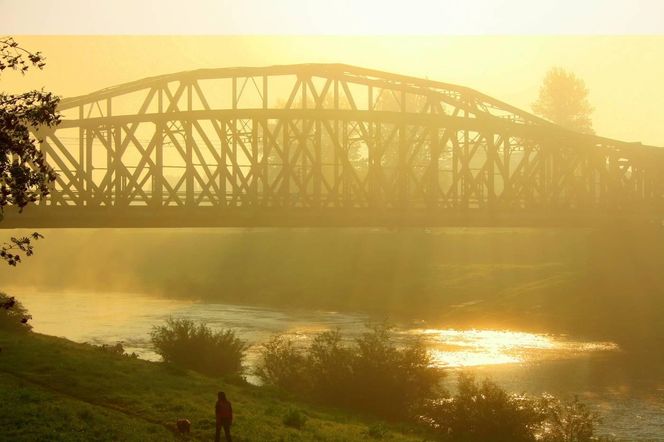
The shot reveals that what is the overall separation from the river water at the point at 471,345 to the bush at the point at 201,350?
74.9 inches

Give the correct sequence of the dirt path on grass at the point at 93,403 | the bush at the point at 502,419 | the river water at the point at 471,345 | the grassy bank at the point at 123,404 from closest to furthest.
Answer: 1. the grassy bank at the point at 123,404
2. the dirt path on grass at the point at 93,403
3. the bush at the point at 502,419
4. the river water at the point at 471,345

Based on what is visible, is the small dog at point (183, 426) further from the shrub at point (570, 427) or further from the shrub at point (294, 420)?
the shrub at point (570, 427)

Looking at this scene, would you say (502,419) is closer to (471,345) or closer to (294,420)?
(294,420)

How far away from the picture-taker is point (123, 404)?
27.4 m

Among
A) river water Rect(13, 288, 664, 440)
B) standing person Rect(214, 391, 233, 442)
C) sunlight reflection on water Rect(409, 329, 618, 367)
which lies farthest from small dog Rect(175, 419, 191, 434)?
sunlight reflection on water Rect(409, 329, 618, 367)

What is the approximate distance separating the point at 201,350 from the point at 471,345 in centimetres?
2189

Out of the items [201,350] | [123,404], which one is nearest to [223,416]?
[123,404]

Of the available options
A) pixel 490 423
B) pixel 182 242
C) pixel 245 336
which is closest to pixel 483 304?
pixel 245 336

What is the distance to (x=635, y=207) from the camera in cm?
8119

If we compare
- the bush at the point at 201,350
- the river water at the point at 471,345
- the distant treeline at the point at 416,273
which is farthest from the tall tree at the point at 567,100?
the bush at the point at 201,350

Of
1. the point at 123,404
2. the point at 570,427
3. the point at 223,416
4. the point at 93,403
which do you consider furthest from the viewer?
the point at 570,427

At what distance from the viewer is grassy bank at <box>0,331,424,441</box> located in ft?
76.2

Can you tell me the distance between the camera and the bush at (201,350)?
39.0 meters

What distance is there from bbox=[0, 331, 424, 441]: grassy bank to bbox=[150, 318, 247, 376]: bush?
3.25m
